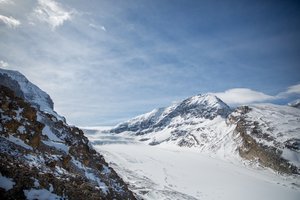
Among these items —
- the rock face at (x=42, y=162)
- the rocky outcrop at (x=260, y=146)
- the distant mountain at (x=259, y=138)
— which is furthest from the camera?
the distant mountain at (x=259, y=138)

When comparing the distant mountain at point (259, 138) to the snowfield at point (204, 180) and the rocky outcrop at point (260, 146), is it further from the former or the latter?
the snowfield at point (204, 180)

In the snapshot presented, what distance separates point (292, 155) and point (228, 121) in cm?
5478

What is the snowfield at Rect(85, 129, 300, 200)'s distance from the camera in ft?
174

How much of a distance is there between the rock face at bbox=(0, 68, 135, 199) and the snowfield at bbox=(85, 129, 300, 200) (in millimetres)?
21101

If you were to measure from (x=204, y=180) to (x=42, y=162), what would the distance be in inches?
2417

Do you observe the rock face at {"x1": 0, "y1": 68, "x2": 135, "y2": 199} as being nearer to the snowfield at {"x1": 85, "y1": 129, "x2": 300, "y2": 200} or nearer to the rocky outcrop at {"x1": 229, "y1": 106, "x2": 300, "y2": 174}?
the snowfield at {"x1": 85, "y1": 129, "x2": 300, "y2": 200}

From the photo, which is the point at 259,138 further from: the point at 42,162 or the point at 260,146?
the point at 42,162

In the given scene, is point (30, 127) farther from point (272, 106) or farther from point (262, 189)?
point (272, 106)

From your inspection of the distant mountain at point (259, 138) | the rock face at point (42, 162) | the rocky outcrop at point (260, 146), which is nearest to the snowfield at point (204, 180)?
the rocky outcrop at point (260, 146)

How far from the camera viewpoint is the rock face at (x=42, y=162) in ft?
39.1


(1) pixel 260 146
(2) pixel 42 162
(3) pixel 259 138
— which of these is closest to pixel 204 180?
(1) pixel 260 146

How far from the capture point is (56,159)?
18469 millimetres

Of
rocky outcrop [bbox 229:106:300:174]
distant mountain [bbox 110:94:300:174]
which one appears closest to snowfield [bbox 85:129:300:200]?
rocky outcrop [bbox 229:106:300:174]

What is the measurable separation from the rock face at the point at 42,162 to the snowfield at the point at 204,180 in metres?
21.1
